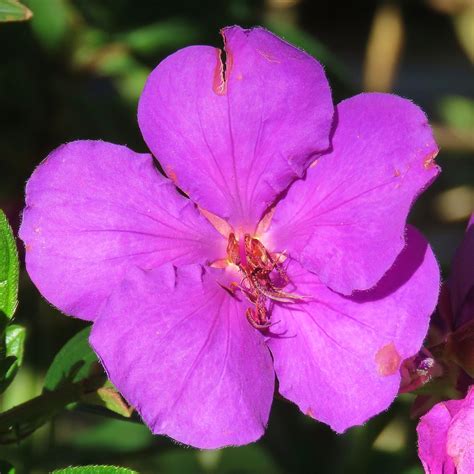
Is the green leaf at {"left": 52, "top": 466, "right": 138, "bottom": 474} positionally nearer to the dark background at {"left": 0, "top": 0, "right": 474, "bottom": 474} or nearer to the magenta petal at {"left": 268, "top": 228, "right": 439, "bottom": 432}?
the magenta petal at {"left": 268, "top": 228, "right": 439, "bottom": 432}

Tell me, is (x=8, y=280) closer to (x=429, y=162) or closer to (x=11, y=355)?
(x=11, y=355)

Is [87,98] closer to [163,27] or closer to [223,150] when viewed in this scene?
[163,27]

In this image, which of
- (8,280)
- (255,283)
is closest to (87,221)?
(8,280)

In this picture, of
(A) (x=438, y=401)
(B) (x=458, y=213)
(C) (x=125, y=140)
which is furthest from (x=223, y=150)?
(B) (x=458, y=213)

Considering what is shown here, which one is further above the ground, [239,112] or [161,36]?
[239,112]

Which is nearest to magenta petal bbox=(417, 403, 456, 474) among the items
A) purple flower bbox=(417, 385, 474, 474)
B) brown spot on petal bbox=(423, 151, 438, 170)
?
purple flower bbox=(417, 385, 474, 474)

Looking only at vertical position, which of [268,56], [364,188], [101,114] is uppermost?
[268,56]
